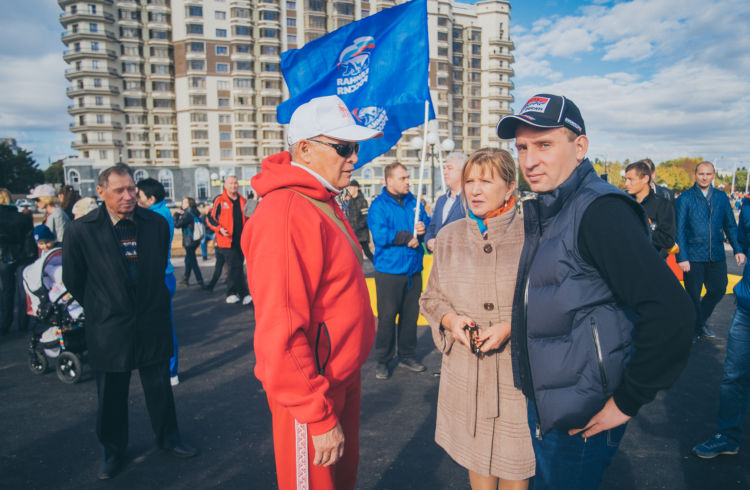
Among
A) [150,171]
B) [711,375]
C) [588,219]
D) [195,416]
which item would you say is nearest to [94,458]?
[195,416]

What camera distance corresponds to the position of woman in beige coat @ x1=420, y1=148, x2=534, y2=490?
2.17 m

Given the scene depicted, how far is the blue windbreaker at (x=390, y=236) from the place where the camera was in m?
4.99

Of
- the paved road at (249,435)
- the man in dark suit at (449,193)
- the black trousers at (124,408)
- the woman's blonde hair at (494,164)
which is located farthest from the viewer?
the man in dark suit at (449,193)

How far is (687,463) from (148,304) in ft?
13.9

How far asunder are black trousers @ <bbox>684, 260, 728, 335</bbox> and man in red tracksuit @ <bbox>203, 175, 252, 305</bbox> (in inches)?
280

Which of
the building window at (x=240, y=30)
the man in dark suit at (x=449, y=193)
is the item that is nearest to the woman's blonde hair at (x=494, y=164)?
the man in dark suit at (x=449, y=193)

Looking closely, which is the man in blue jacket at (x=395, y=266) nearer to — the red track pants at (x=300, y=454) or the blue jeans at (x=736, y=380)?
the blue jeans at (x=736, y=380)

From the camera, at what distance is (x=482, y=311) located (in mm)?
2262

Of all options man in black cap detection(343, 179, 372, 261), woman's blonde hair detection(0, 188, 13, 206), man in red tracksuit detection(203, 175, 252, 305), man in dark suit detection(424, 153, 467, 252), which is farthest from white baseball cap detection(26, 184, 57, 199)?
man in dark suit detection(424, 153, 467, 252)

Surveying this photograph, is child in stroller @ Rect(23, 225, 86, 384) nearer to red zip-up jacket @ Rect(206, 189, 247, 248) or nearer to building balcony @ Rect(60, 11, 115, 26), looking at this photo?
red zip-up jacket @ Rect(206, 189, 247, 248)

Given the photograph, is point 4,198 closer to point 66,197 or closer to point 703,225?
point 66,197

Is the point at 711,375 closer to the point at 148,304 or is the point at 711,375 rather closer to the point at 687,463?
the point at 687,463

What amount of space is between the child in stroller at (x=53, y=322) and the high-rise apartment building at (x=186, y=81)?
5637cm

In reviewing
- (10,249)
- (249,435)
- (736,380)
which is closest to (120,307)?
(249,435)
